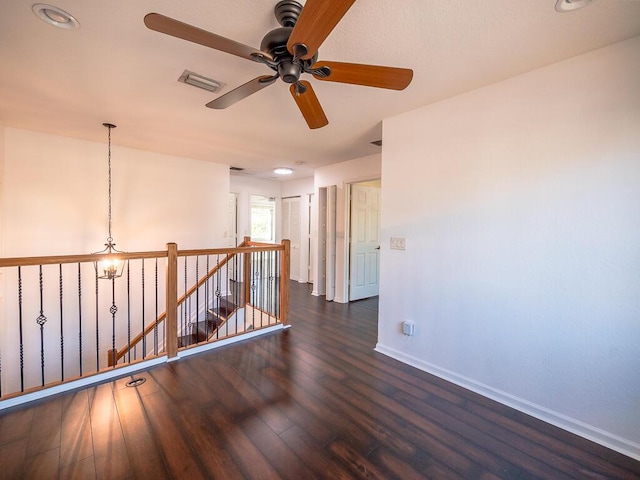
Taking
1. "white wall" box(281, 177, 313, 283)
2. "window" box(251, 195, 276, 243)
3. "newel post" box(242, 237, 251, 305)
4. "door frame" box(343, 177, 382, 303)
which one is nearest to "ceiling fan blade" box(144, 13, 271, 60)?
"newel post" box(242, 237, 251, 305)

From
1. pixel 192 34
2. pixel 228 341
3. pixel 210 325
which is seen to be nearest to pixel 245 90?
pixel 192 34

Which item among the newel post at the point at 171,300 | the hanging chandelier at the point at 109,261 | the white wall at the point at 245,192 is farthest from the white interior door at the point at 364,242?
the hanging chandelier at the point at 109,261

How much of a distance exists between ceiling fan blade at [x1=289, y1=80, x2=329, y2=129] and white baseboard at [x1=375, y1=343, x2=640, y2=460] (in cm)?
231

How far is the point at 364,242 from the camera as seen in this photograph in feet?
16.5

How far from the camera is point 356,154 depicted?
167 inches

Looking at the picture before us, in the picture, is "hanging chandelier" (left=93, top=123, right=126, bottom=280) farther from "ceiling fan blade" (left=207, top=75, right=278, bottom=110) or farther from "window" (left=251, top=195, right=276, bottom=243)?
"window" (left=251, top=195, right=276, bottom=243)

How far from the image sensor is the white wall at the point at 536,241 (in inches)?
66.8

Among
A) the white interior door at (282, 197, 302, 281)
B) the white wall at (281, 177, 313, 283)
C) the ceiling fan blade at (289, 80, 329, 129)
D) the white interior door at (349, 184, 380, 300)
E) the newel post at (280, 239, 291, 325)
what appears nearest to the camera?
the ceiling fan blade at (289, 80, 329, 129)

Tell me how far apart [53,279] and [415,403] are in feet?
14.8

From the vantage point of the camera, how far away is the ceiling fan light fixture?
2.10 meters

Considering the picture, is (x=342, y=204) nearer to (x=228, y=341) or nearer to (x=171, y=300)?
(x=228, y=341)

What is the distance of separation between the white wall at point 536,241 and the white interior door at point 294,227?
4171 mm

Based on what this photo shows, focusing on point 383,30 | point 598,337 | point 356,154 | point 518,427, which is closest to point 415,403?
point 518,427

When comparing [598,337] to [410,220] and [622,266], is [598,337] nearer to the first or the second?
[622,266]
